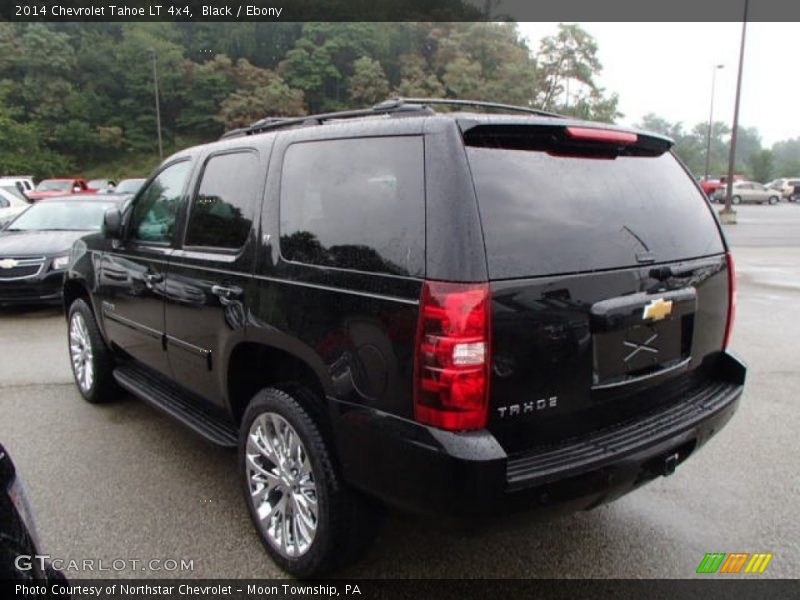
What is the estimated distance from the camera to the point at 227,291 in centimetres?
285

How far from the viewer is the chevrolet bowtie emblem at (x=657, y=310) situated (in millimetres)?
Result: 2316

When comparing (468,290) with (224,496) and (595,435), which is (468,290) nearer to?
(595,435)


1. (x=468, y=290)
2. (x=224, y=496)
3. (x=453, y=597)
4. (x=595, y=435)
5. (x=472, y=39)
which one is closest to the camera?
(x=468, y=290)

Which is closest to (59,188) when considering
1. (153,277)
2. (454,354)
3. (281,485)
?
(153,277)

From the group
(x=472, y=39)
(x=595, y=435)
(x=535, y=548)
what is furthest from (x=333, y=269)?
(x=472, y=39)

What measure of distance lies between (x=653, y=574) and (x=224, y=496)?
6.97 ft

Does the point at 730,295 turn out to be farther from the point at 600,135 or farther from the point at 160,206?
the point at 160,206

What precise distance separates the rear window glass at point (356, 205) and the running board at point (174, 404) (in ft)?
3.55

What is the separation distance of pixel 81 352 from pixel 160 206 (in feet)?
5.74

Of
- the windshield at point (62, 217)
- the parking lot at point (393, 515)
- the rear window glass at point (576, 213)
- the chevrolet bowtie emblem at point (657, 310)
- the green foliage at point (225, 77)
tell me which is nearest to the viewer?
the rear window glass at point (576, 213)

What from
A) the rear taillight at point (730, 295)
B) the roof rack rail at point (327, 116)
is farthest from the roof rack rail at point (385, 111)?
the rear taillight at point (730, 295)

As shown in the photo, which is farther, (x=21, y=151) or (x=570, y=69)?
(x=570, y=69)

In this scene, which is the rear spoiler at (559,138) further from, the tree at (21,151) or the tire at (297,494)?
the tree at (21,151)

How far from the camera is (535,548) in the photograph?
2807mm
